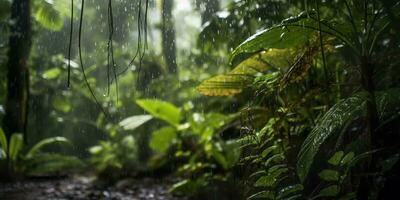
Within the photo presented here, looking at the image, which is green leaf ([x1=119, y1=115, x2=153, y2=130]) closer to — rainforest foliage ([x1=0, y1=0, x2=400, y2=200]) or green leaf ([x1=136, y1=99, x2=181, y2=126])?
rainforest foliage ([x1=0, y1=0, x2=400, y2=200])

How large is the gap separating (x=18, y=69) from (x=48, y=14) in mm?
952

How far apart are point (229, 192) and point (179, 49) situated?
25.7 ft

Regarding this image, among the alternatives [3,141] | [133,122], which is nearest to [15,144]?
[3,141]

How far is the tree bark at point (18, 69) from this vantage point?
595cm

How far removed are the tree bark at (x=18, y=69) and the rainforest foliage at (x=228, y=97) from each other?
0.07 feet

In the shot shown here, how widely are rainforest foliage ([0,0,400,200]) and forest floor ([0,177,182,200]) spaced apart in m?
0.32

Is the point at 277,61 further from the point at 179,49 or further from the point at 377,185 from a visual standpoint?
the point at 179,49

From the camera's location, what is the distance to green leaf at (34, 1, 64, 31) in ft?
19.8

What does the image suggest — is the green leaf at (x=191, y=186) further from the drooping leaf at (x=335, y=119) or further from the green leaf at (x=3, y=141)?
the drooping leaf at (x=335, y=119)

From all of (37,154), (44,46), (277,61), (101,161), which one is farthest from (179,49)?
(277,61)

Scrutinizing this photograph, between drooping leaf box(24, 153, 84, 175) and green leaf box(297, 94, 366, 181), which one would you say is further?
drooping leaf box(24, 153, 84, 175)

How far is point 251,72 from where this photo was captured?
349 centimetres

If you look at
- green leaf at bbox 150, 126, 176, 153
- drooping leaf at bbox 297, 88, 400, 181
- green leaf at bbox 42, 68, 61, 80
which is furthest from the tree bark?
drooping leaf at bbox 297, 88, 400, 181

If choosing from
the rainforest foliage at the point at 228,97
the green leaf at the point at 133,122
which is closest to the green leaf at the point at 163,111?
the rainforest foliage at the point at 228,97
